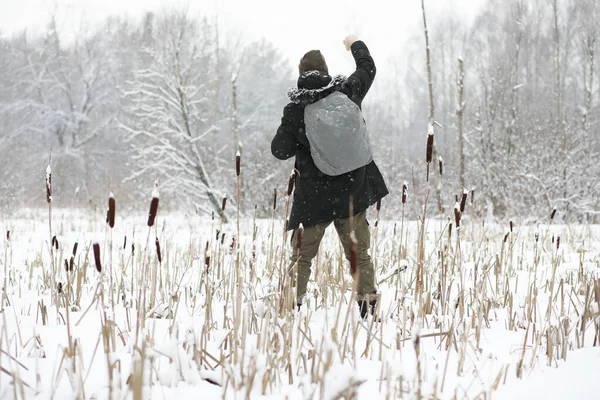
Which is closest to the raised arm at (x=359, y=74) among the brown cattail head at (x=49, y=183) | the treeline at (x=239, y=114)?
the brown cattail head at (x=49, y=183)

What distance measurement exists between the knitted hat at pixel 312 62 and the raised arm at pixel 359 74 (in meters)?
0.21

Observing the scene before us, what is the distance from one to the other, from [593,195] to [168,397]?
12.7 metres

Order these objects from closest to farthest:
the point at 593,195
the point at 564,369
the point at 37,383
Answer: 1. the point at 37,383
2. the point at 564,369
3. the point at 593,195

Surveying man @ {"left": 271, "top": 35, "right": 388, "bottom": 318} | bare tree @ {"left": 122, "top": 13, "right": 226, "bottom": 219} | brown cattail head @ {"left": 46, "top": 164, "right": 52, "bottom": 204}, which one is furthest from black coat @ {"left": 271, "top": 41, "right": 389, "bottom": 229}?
bare tree @ {"left": 122, "top": 13, "right": 226, "bottom": 219}

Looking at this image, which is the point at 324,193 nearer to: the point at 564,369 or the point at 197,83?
the point at 564,369

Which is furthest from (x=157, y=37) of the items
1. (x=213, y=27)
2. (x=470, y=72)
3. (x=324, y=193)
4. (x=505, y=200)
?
(x=470, y=72)

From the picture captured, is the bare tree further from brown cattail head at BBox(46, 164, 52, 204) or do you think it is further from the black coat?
brown cattail head at BBox(46, 164, 52, 204)

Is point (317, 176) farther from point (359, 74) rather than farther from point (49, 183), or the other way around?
point (49, 183)

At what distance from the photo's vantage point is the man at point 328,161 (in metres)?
2.57

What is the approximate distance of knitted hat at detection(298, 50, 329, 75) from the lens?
2.80 metres

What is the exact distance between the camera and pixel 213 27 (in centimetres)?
1758

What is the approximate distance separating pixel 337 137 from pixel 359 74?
0.57m

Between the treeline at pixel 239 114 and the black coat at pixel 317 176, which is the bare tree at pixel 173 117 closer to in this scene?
the treeline at pixel 239 114

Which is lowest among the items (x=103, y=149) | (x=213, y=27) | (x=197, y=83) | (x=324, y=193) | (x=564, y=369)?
(x=564, y=369)
